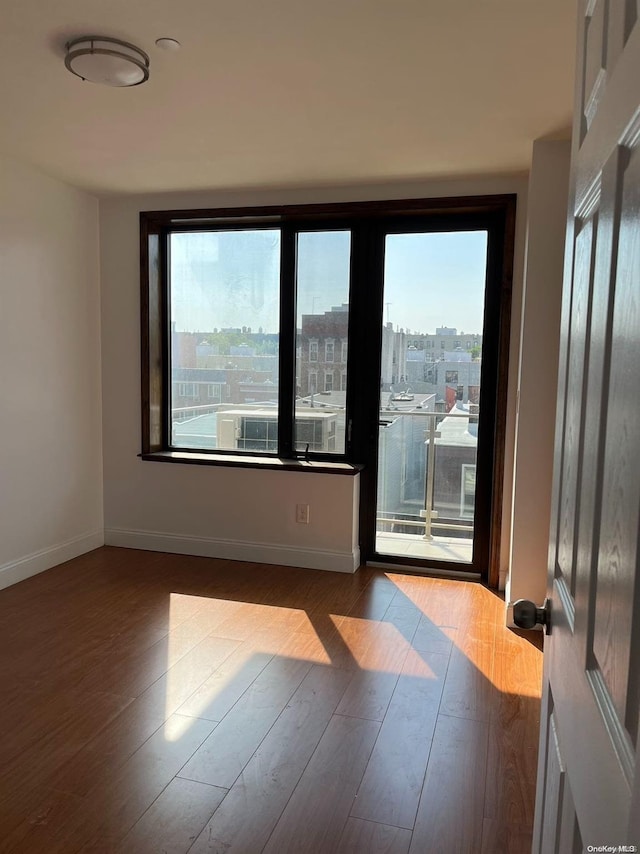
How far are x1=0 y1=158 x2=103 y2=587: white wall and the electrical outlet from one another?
1503 millimetres

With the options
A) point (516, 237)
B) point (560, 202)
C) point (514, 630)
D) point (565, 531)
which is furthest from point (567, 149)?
point (565, 531)

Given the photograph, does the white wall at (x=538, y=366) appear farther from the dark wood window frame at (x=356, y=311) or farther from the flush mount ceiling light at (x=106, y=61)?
the flush mount ceiling light at (x=106, y=61)

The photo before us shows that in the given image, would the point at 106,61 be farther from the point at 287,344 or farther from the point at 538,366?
the point at 538,366

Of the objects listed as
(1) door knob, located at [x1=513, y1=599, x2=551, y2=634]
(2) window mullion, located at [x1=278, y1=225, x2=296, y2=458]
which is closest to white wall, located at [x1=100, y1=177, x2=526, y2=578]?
(2) window mullion, located at [x1=278, y1=225, x2=296, y2=458]

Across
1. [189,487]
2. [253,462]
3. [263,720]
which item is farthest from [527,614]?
[189,487]

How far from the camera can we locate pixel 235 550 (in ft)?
13.9

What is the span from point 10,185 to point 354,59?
7.38ft

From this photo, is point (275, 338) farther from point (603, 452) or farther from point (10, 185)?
point (603, 452)

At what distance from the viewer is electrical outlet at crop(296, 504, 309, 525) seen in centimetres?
409

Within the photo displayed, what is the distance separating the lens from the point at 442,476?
4.08 metres

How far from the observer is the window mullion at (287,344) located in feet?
13.6

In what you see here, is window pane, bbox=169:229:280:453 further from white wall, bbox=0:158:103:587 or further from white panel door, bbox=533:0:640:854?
Result: white panel door, bbox=533:0:640:854

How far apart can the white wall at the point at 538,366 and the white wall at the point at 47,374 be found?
2.84m

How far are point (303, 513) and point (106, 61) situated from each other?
9.00 ft
